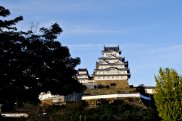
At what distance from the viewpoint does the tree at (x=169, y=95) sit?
121 ft

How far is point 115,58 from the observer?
77.0 m

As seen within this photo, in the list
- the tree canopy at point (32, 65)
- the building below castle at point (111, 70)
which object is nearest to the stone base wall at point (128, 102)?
the building below castle at point (111, 70)

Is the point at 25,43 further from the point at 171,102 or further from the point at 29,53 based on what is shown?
the point at 171,102

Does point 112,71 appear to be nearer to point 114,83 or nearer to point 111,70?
point 111,70

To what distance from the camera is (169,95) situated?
37.3 m

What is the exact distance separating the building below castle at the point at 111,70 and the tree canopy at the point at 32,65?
146 feet

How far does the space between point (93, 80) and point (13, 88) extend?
53.7 metres

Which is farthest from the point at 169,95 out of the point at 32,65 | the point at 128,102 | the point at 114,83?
the point at 114,83

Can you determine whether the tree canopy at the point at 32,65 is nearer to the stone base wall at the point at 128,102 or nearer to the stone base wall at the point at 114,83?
the stone base wall at the point at 128,102

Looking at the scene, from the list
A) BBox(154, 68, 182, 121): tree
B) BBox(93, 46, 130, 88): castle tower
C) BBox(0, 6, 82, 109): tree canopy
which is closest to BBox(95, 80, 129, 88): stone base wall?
BBox(93, 46, 130, 88): castle tower

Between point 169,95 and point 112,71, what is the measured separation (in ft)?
124

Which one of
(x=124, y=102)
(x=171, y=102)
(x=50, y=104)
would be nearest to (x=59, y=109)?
(x=50, y=104)

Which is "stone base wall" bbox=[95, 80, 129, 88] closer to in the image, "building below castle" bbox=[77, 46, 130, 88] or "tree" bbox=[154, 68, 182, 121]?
"building below castle" bbox=[77, 46, 130, 88]

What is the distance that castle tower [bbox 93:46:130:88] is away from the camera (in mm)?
73688
